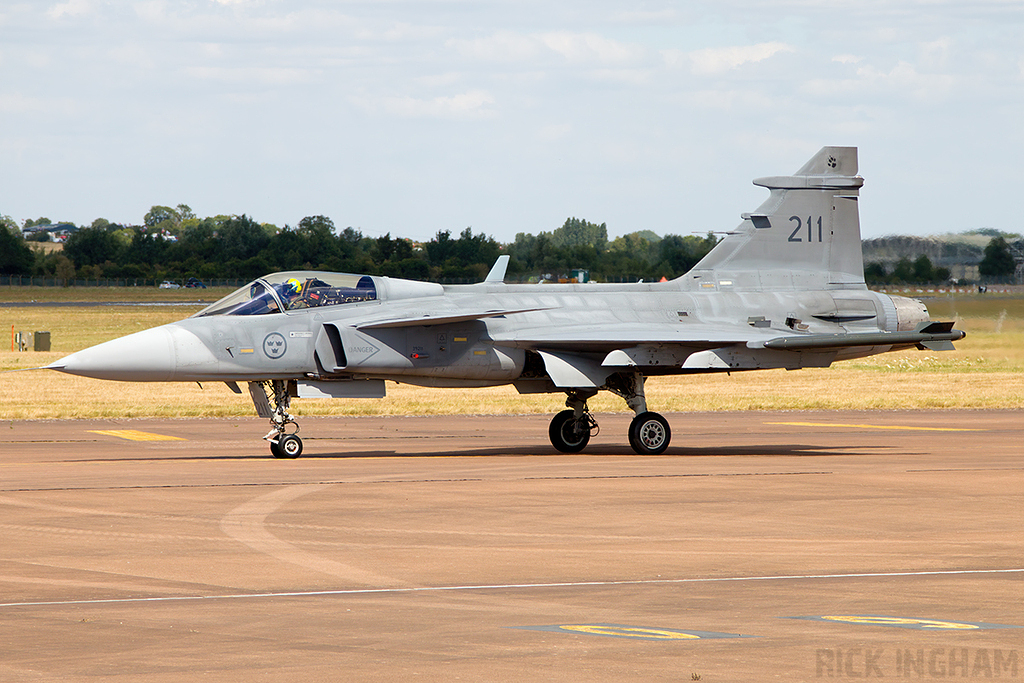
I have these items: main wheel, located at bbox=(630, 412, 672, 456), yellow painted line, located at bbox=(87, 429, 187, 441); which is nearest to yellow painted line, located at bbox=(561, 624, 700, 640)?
main wheel, located at bbox=(630, 412, 672, 456)

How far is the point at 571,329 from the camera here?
68.1ft

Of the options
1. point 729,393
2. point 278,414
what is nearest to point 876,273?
point 729,393

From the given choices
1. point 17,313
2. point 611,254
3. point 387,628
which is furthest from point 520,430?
point 17,313

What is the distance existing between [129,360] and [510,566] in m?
9.41

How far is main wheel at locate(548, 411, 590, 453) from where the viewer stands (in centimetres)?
2167

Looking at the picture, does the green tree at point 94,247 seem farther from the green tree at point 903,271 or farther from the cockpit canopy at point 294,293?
the cockpit canopy at point 294,293

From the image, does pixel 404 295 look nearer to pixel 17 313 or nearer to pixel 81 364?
pixel 81 364

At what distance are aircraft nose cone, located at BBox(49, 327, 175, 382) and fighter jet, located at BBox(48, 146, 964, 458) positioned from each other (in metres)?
0.02

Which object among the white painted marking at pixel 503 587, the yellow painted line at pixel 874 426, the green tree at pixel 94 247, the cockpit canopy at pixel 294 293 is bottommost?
the yellow painted line at pixel 874 426

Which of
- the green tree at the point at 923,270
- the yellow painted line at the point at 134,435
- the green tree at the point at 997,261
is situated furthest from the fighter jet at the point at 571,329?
the green tree at the point at 997,261

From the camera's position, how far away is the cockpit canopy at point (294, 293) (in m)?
19.4

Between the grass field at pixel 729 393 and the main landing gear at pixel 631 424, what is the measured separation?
8.95m

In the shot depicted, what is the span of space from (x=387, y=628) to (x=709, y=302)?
14.6 meters

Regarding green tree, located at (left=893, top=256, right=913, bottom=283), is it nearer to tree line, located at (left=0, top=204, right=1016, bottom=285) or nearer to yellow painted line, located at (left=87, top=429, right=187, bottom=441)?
tree line, located at (left=0, top=204, right=1016, bottom=285)
